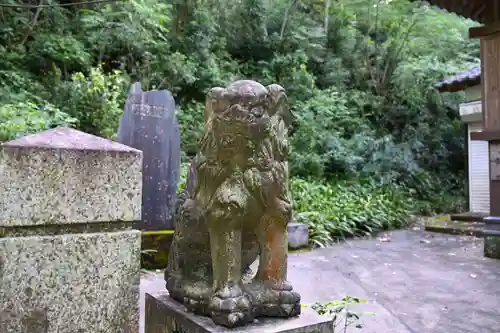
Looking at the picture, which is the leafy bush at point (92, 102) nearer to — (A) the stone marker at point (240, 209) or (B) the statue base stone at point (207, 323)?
(B) the statue base stone at point (207, 323)

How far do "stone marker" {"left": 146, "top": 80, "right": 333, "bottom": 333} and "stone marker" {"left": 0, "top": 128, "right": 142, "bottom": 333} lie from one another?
0.81ft

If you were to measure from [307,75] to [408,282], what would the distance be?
8.41 m

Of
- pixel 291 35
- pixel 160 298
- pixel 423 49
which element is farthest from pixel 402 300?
pixel 423 49

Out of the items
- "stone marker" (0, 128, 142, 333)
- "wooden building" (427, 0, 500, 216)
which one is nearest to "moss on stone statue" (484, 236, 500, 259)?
"wooden building" (427, 0, 500, 216)

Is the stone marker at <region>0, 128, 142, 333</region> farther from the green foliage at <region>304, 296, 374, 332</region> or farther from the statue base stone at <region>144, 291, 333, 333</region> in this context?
the green foliage at <region>304, 296, 374, 332</region>

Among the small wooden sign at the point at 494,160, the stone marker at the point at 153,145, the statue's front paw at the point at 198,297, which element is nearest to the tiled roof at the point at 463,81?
the small wooden sign at the point at 494,160

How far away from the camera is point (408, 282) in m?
4.54

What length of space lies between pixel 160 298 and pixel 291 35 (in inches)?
477

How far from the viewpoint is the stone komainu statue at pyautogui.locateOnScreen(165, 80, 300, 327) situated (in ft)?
4.99

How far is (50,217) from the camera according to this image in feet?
5.15

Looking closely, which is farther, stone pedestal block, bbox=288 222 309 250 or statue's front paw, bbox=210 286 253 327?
stone pedestal block, bbox=288 222 309 250

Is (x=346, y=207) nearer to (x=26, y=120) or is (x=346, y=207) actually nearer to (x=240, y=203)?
(x=26, y=120)

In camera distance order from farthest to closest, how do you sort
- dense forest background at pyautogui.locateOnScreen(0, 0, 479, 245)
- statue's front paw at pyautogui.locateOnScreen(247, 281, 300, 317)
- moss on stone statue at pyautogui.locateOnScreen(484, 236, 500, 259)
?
1. dense forest background at pyautogui.locateOnScreen(0, 0, 479, 245)
2. moss on stone statue at pyautogui.locateOnScreen(484, 236, 500, 259)
3. statue's front paw at pyautogui.locateOnScreen(247, 281, 300, 317)

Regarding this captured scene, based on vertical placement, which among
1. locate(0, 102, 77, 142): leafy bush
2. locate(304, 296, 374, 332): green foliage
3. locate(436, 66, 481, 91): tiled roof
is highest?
locate(436, 66, 481, 91): tiled roof
